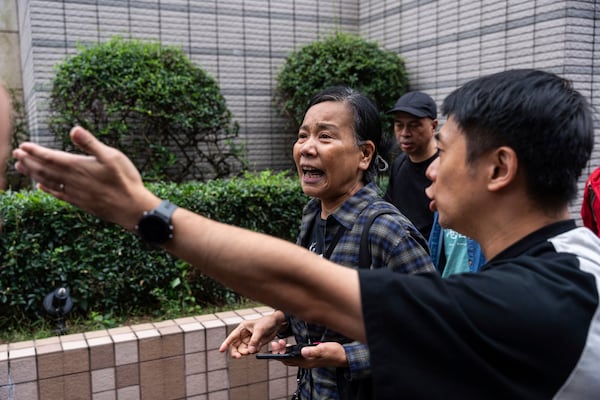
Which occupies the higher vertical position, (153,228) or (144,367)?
(153,228)

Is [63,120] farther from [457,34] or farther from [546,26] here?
[546,26]

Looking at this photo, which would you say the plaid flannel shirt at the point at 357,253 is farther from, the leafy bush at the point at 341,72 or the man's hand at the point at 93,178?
the leafy bush at the point at 341,72

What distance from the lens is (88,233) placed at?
4.08 m

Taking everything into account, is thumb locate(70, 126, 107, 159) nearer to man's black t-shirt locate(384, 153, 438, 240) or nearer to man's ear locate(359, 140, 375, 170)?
man's ear locate(359, 140, 375, 170)

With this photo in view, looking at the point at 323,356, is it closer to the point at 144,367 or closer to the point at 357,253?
the point at 357,253

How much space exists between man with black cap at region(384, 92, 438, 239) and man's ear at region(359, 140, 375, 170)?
4.56 ft

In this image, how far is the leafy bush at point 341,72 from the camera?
7488 mm

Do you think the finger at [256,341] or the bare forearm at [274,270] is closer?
the bare forearm at [274,270]

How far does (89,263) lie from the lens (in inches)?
160

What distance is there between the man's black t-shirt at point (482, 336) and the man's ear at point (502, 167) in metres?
0.26

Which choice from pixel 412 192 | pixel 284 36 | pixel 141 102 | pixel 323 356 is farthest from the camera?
pixel 284 36

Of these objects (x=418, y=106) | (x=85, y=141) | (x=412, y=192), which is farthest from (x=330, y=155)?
(x=418, y=106)

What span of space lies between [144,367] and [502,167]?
2867 millimetres

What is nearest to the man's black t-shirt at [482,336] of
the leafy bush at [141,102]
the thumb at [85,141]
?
the thumb at [85,141]
